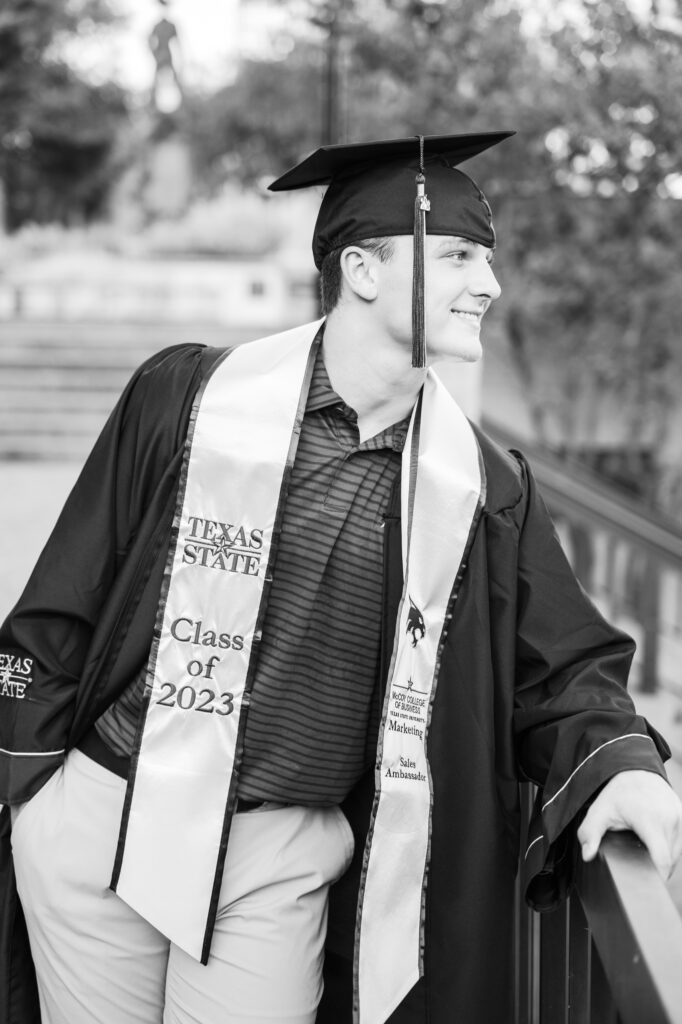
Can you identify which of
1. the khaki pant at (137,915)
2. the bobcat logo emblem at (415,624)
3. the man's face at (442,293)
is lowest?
the khaki pant at (137,915)

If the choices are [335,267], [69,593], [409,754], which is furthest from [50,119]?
[409,754]

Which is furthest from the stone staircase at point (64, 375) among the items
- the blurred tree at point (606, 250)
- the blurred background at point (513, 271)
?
the blurred tree at point (606, 250)

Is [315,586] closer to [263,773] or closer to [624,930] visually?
[263,773]

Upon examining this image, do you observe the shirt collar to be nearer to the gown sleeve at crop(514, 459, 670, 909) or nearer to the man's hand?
the gown sleeve at crop(514, 459, 670, 909)

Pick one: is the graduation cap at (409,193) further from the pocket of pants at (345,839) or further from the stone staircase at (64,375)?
the stone staircase at (64,375)

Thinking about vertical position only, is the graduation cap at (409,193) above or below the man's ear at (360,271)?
above

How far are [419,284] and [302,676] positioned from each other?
71 cm

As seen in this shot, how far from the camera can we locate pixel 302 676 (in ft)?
6.55

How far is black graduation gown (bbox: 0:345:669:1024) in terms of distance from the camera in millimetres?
1974

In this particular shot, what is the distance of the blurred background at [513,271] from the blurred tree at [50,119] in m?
0.81

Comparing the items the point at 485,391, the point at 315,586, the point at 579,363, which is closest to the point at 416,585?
the point at 315,586

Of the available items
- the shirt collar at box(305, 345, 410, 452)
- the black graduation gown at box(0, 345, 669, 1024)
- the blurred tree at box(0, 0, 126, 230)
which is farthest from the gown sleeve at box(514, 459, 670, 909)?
the blurred tree at box(0, 0, 126, 230)

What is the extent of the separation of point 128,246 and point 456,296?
20.2m

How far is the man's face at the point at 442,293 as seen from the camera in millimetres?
1954
